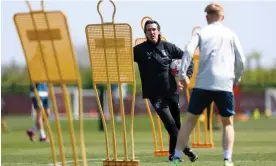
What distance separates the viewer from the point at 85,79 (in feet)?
257

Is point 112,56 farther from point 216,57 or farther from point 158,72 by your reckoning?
point 158,72

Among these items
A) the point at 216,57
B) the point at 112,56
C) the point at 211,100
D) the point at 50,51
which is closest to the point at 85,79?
the point at 112,56

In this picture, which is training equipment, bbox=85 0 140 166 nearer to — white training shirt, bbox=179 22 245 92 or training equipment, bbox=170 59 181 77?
white training shirt, bbox=179 22 245 92

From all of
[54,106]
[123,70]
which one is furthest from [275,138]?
[54,106]

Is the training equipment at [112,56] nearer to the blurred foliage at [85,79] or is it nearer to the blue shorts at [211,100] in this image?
the blue shorts at [211,100]

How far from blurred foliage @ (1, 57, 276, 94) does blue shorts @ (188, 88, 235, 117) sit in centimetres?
4167

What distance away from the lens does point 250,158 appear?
1383cm

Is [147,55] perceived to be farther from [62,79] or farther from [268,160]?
[62,79]

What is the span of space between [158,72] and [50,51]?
3.67m

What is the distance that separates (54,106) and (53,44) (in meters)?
0.66

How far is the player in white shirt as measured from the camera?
10641 mm

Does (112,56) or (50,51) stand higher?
(50,51)

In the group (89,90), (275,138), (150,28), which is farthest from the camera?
(89,90)

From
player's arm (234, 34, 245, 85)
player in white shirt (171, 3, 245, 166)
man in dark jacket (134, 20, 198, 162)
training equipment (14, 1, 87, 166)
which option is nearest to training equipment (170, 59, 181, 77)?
man in dark jacket (134, 20, 198, 162)
